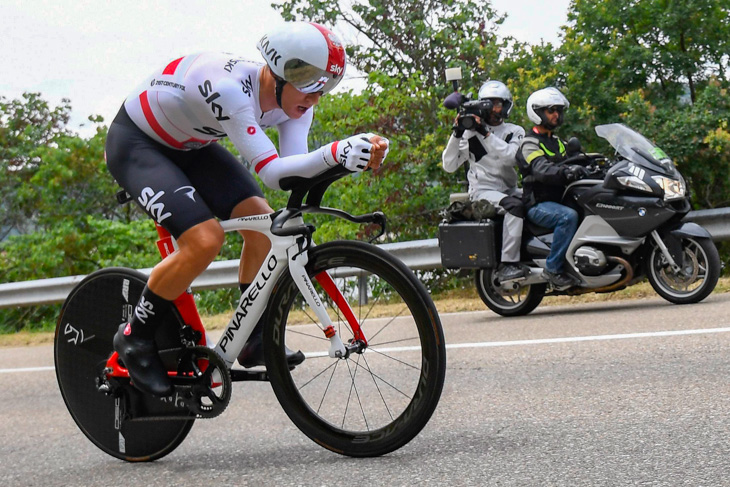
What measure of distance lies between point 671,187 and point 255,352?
5299mm

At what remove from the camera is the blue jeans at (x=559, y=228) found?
9.09 meters

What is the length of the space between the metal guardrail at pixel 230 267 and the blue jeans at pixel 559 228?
1318 millimetres

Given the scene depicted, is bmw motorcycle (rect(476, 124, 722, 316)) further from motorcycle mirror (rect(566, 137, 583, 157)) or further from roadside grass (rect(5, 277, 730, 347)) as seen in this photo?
roadside grass (rect(5, 277, 730, 347))

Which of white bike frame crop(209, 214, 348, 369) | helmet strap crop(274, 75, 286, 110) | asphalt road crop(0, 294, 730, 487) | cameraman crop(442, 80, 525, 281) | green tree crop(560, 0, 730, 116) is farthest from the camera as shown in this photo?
green tree crop(560, 0, 730, 116)

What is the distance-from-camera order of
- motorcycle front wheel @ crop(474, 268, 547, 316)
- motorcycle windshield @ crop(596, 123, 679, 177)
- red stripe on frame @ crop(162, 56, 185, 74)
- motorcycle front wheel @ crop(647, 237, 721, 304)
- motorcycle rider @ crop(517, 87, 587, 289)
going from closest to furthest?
red stripe on frame @ crop(162, 56, 185, 74)
motorcycle front wheel @ crop(647, 237, 721, 304)
motorcycle windshield @ crop(596, 123, 679, 177)
motorcycle rider @ crop(517, 87, 587, 289)
motorcycle front wheel @ crop(474, 268, 547, 316)

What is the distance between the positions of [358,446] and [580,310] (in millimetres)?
5351

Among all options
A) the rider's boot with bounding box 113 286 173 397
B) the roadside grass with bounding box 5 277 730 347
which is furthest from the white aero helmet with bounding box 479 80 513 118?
the rider's boot with bounding box 113 286 173 397

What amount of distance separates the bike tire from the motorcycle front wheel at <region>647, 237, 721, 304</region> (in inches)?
207

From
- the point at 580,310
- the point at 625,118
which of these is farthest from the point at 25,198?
the point at 580,310

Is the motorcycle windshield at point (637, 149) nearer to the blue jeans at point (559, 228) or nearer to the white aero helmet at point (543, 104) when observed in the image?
the white aero helmet at point (543, 104)

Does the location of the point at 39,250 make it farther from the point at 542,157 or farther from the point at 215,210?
the point at 215,210

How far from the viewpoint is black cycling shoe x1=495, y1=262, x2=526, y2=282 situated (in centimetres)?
924

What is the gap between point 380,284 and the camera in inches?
168

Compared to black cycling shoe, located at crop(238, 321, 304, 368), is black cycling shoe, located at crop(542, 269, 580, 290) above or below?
below
